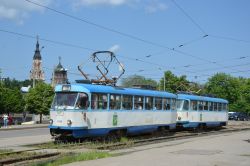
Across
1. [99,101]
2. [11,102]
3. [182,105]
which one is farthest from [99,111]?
[11,102]

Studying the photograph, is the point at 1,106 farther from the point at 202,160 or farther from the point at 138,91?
the point at 202,160

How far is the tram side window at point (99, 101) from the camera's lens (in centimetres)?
2264

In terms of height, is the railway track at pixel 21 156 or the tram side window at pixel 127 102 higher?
the tram side window at pixel 127 102

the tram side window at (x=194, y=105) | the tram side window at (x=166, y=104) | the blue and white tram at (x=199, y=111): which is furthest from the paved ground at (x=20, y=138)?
the tram side window at (x=194, y=105)

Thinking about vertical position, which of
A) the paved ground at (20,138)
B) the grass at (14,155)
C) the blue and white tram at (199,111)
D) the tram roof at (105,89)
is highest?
the tram roof at (105,89)

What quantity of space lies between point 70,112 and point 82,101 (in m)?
0.79

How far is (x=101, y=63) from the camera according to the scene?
93.0 ft

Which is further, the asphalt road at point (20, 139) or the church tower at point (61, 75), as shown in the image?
the church tower at point (61, 75)

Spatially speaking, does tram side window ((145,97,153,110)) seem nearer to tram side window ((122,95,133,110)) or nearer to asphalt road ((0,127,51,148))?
tram side window ((122,95,133,110))

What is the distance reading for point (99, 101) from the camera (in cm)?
2311

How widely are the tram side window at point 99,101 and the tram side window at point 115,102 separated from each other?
0.47 m

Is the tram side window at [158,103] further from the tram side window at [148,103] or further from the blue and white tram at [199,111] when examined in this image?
the blue and white tram at [199,111]

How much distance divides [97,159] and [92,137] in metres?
8.55

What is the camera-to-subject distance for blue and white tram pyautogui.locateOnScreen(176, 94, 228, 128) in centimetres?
3525
